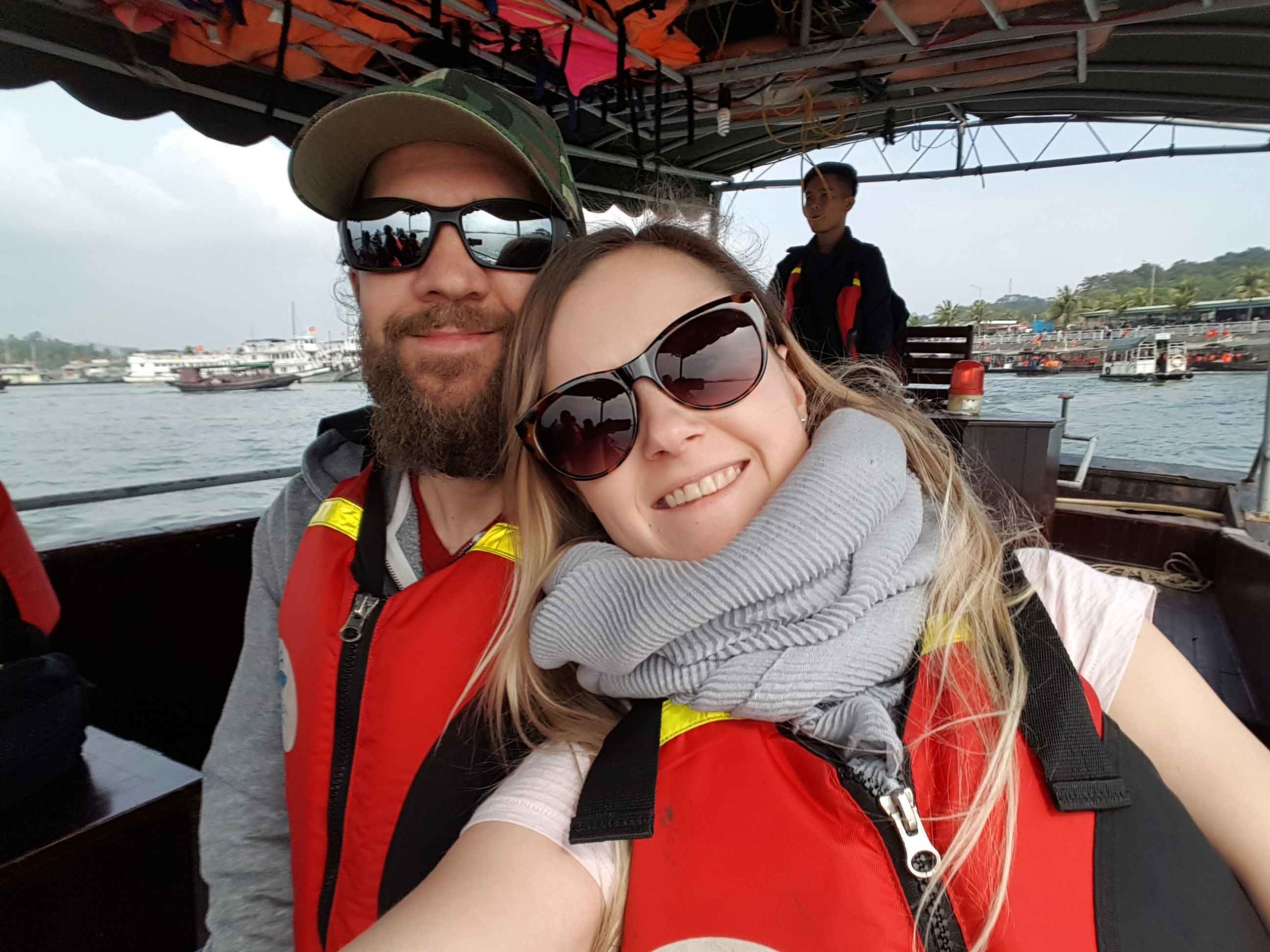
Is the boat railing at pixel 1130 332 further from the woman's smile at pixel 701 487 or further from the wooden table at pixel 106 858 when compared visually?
the wooden table at pixel 106 858

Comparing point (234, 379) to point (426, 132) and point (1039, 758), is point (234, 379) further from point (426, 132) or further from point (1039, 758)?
point (1039, 758)

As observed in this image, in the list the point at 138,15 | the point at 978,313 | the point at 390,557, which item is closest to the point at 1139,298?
the point at 978,313

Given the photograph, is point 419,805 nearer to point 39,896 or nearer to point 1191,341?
point 39,896

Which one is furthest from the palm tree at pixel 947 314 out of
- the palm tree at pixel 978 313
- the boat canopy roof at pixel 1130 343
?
the boat canopy roof at pixel 1130 343

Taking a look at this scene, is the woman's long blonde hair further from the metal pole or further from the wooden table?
the metal pole

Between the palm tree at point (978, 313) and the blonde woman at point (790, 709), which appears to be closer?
the blonde woman at point (790, 709)

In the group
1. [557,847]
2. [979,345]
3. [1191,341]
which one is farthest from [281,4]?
[1191,341]

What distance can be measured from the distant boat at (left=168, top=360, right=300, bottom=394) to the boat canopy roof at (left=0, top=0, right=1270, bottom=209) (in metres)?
1.96

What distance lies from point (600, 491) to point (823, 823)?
1.62 feet

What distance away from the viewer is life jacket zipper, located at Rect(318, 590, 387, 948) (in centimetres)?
101

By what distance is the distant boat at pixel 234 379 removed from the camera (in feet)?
14.0

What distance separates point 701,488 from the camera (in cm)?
92

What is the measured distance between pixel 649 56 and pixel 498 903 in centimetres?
343

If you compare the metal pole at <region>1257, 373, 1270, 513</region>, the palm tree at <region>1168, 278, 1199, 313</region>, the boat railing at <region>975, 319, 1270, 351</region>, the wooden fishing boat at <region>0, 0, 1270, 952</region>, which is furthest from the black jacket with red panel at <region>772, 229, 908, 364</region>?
the palm tree at <region>1168, 278, 1199, 313</region>
